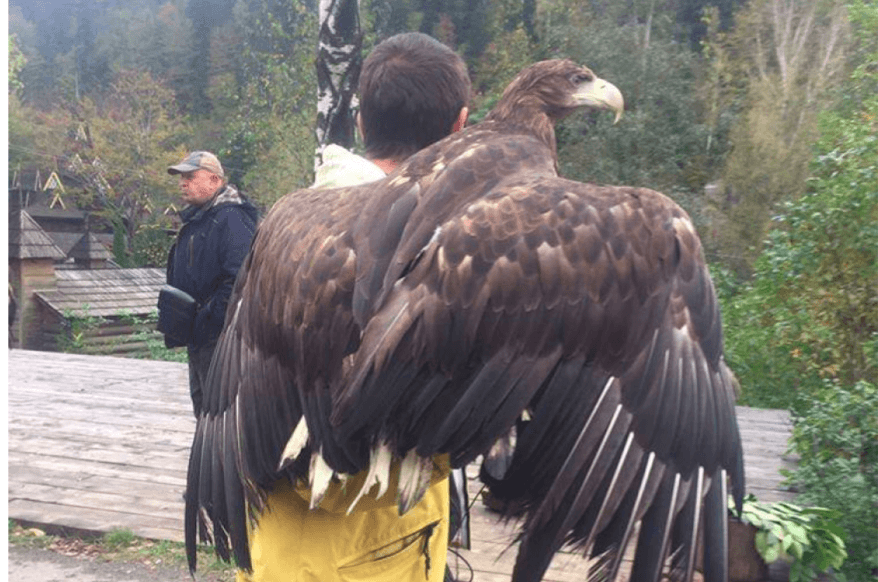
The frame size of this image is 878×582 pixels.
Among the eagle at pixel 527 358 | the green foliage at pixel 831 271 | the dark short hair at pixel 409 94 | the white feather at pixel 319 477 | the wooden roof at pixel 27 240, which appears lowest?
the wooden roof at pixel 27 240

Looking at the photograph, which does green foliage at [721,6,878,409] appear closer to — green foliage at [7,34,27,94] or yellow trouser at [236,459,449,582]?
yellow trouser at [236,459,449,582]

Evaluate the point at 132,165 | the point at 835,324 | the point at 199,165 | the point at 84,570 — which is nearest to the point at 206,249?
the point at 199,165

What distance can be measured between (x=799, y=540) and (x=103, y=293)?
20.2m

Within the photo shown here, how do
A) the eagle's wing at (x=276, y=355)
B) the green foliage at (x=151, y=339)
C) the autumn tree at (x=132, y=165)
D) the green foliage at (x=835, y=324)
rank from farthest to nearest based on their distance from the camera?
the autumn tree at (x=132, y=165) < the green foliage at (x=151, y=339) < the green foliage at (x=835, y=324) < the eagle's wing at (x=276, y=355)

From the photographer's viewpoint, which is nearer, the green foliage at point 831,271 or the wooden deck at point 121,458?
the wooden deck at point 121,458

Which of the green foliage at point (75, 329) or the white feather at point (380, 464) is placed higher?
the white feather at point (380, 464)

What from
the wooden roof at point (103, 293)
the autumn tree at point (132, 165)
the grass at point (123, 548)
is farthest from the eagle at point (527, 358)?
the autumn tree at point (132, 165)

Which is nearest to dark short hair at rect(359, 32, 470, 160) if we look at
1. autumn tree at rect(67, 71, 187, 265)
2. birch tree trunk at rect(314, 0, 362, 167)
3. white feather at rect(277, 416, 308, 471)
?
white feather at rect(277, 416, 308, 471)

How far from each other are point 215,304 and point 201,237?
382 mm

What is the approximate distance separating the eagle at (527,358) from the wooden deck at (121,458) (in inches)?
76.6

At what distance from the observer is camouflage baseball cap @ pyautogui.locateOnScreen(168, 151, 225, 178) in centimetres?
578

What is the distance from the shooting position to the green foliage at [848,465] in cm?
492

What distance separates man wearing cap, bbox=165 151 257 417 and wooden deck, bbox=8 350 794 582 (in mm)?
987

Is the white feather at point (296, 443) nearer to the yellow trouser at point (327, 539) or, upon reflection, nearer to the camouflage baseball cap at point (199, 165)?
the yellow trouser at point (327, 539)
